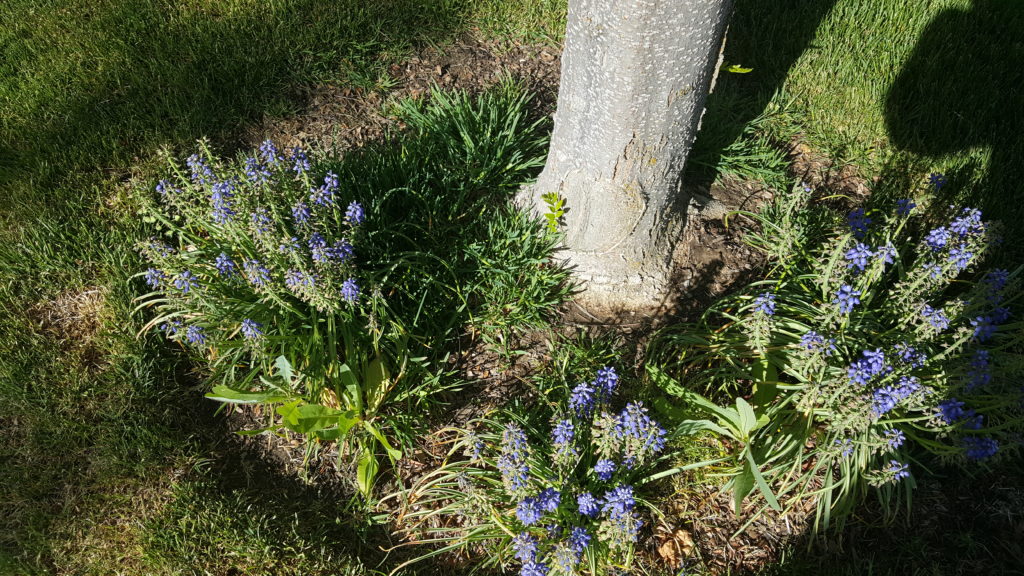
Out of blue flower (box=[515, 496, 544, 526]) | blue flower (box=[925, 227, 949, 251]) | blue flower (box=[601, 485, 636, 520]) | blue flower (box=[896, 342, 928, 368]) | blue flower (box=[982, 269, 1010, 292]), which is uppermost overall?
blue flower (box=[925, 227, 949, 251])

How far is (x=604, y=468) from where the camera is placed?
2133 mm

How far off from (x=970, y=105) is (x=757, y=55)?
1.25 m

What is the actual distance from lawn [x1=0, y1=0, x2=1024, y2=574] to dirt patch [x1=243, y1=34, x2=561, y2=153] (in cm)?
8

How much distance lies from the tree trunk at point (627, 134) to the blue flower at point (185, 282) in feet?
5.10

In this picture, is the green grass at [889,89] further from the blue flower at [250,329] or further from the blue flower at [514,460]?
the blue flower at [250,329]

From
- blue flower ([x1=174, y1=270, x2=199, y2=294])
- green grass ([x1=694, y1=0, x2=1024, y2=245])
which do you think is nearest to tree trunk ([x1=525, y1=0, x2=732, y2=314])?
green grass ([x1=694, y1=0, x2=1024, y2=245])

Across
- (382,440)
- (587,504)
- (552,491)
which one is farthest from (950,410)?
(382,440)

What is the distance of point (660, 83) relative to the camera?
2514 millimetres

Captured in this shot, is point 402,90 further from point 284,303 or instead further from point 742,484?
point 742,484

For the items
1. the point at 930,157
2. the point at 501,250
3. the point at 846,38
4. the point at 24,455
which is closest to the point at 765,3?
the point at 846,38

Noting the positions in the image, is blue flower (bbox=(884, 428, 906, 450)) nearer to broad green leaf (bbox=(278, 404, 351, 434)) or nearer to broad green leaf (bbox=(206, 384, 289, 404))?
broad green leaf (bbox=(278, 404, 351, 434))

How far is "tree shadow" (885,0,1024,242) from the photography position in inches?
137

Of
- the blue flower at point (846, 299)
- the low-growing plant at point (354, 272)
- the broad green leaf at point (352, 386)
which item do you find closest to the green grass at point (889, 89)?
the low-growing plant at point (354, 272)

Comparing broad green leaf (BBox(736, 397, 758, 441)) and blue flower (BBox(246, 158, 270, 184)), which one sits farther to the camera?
blue flower (BBox(246, 158, 270, 184))
